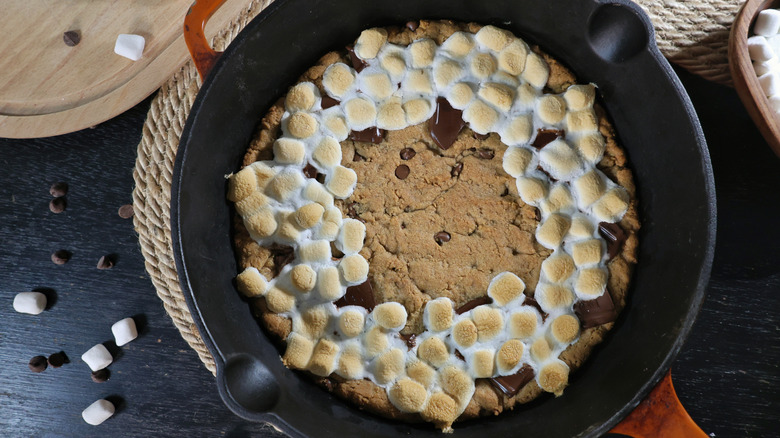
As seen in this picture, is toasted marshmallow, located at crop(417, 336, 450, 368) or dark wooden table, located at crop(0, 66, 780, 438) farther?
dark wooden table, located at crop(0, 66, 780, 438)

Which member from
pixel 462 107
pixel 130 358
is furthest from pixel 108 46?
pixel 462 107

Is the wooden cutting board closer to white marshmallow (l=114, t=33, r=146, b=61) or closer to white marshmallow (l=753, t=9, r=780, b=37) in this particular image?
white marshmallow (l=114, t=33, r=146, b=61)

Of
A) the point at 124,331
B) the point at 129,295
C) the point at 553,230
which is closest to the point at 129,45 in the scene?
the point at 129,295

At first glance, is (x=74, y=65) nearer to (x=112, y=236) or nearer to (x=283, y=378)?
(x=112, y=236)

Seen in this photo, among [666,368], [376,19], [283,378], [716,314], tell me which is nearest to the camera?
[666,368]

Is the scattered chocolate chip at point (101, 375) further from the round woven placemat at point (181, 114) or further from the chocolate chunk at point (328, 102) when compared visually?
the chocolate chunk at point (328, 102)

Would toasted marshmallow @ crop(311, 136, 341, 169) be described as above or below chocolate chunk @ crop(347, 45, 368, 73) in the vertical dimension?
below

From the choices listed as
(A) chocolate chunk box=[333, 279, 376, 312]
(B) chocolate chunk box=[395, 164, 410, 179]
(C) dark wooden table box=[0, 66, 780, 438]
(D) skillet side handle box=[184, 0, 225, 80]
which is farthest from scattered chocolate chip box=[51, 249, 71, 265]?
(B) chocolate chunk box=[395, 164, 410, 179]
